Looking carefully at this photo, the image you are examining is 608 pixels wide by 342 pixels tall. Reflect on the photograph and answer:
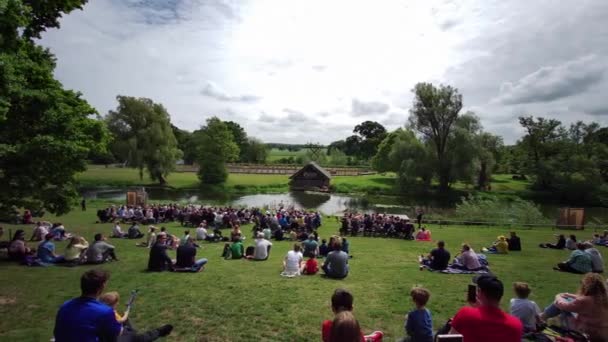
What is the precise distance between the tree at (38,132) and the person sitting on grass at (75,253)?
73.2 inches

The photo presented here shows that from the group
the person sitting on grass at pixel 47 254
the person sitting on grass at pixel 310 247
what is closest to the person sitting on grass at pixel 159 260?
the person sitting on grass at pixel 47 254

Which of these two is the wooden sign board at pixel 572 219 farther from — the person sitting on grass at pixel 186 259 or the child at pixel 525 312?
the person sitting on grass at pixel 186 259

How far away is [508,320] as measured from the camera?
4.01 m

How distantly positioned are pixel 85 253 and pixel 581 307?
1259 centimetres

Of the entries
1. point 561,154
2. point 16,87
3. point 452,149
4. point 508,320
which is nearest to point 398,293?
A: point 508,320

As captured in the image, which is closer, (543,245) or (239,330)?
(239,330)

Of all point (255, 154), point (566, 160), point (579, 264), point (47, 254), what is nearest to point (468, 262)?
point (579, 264)

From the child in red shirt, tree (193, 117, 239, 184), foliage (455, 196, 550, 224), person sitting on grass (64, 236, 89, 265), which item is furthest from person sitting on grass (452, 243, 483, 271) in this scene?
tree (193, 117, 239, 184)

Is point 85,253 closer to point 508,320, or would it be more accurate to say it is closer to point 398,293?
point 398,293

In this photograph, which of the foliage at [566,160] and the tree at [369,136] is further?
the tree at [369,136]

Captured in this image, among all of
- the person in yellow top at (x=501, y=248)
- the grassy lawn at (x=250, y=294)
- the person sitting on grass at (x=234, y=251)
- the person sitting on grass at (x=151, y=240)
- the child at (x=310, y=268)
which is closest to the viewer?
the grassy lawn at (x=250, y=294)

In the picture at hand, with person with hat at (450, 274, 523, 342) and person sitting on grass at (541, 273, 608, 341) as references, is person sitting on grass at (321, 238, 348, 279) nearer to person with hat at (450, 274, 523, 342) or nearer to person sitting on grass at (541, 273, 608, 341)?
person sitting on grass at (541, 273, 608, 341)

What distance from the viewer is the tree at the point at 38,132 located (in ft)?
32.4

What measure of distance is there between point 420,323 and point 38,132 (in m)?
12.0
